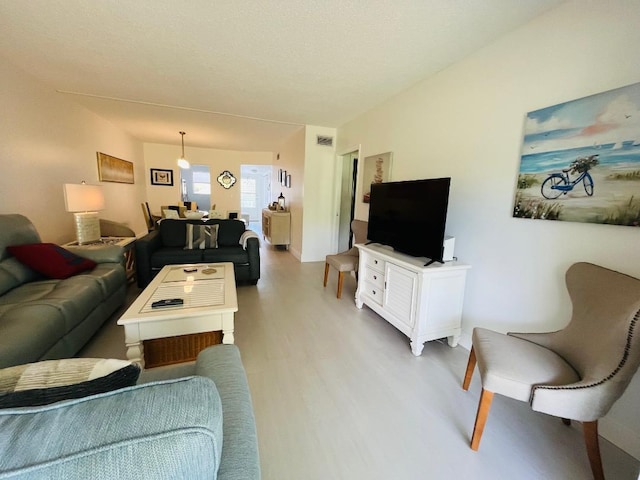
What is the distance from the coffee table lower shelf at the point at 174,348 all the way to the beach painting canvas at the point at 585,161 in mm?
2505

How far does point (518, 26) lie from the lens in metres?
1.85

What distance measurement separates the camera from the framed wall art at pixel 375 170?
330cm

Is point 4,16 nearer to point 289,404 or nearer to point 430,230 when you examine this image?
point 289,404

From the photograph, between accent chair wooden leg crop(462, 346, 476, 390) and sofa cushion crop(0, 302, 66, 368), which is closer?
sofa cushion crop(0, 302, 66, 368)

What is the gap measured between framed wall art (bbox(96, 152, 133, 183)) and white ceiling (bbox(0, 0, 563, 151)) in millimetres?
1123

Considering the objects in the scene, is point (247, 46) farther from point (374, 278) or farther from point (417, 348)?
point (417, 348)

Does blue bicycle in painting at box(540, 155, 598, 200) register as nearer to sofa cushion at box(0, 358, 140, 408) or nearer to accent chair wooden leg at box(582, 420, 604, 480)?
accent chair wooden leg at box(582, 420, 604, 480)

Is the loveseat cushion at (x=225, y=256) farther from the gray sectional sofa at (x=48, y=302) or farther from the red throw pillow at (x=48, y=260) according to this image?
the red throw pillow at (x=48, y=260)

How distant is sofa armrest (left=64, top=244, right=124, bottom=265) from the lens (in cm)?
261

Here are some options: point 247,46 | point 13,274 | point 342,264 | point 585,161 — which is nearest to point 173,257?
point 13,274

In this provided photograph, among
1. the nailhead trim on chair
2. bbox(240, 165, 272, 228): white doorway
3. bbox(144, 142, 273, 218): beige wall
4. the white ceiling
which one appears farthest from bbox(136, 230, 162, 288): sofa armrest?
bbox(240, 165, 272, 228): white doorway

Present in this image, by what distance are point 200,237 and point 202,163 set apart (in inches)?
184

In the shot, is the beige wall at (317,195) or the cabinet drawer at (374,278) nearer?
the cabinet drawer at (374,278)

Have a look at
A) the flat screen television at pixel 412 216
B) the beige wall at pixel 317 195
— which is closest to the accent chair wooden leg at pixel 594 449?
the flat screen television at pixel 412 216
